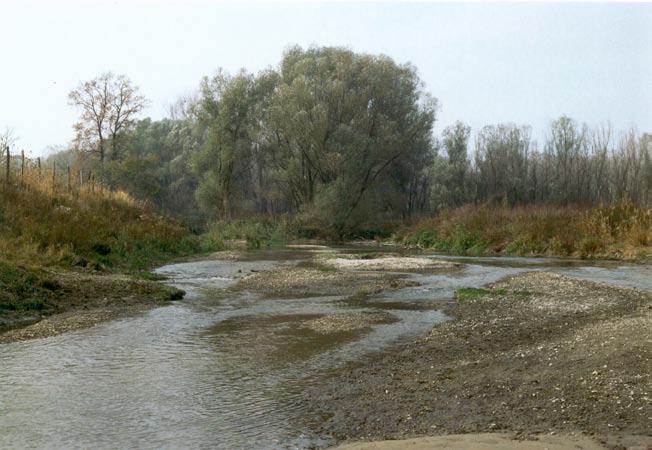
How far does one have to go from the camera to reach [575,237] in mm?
34938

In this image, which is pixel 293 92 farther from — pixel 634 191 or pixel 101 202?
pixel 634 191

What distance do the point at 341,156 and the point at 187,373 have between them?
44470 millimetres

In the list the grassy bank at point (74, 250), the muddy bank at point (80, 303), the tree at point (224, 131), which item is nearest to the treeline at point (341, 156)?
the tree at point (224, 131)

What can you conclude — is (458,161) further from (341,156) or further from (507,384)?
(507,384)

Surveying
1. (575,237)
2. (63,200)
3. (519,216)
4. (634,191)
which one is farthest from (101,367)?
(634,191)

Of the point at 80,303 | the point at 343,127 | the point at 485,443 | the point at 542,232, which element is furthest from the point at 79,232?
the point at 343,127

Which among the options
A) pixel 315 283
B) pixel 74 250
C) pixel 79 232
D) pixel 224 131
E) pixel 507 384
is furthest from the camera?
pixel 224 131

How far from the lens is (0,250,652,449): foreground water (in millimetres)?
7512

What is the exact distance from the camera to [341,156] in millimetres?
53781

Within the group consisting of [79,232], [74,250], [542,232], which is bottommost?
[74,250]

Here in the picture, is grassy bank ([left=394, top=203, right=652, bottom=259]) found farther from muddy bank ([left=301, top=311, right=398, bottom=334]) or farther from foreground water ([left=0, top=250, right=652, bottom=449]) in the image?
muddy bank ([left=301, top=311, right=398, bottom=334])

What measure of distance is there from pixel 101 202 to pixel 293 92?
25034mm

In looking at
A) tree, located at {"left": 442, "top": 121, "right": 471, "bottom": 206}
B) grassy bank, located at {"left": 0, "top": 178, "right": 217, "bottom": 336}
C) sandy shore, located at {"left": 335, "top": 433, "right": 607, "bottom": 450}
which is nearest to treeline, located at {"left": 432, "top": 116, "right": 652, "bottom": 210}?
tree, located at {"left": 442, "top": 121, "right": 471, "bottom": 206}

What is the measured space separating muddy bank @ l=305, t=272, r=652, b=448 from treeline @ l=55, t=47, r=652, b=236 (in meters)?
38.9
